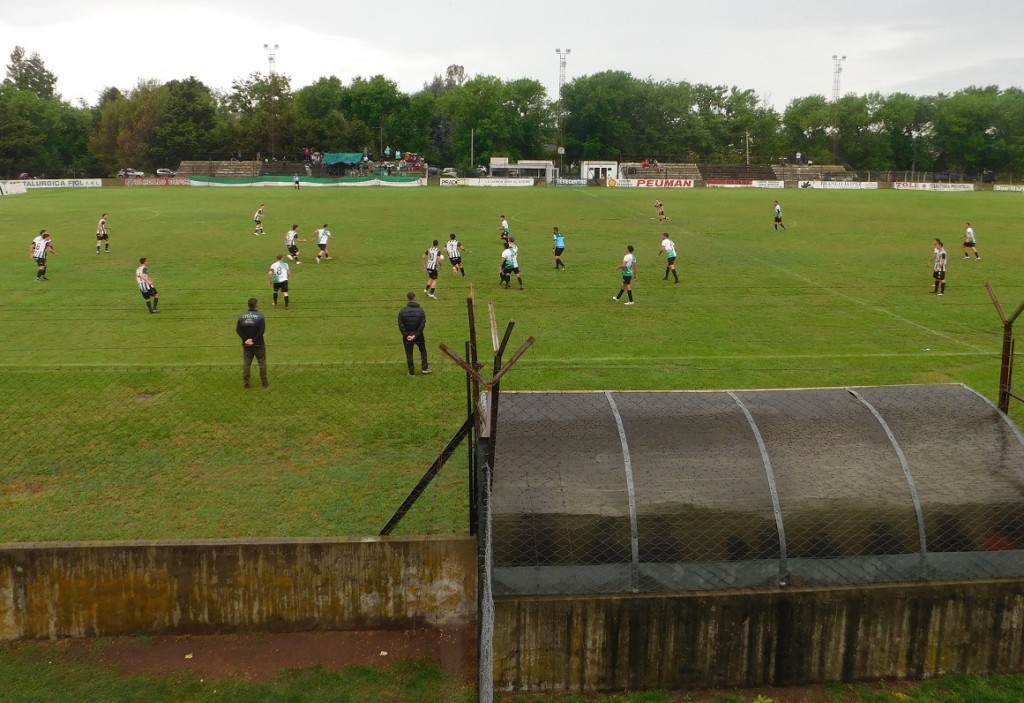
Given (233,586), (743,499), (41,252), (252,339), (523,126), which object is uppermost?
(523,126)

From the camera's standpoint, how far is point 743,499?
7.41 meters

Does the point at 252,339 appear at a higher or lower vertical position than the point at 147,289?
lower

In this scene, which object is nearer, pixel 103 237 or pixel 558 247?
pixel 558 247

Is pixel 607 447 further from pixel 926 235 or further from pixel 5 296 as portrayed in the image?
pixel 926 235

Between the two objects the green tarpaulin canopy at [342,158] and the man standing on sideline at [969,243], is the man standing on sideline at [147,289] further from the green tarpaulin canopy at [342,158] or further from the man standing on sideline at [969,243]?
the green tarpaulin canopy at [342,158]

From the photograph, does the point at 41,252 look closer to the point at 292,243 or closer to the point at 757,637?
the point at 292,243

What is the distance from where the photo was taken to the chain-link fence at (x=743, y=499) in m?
7.21

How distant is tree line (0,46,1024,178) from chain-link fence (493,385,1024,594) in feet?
325

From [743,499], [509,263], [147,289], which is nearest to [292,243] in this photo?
[147,289]

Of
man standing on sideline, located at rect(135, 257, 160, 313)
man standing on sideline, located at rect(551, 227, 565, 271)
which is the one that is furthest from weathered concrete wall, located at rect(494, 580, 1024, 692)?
man standing on sideline, located at rect(551, 227, 565, 271)

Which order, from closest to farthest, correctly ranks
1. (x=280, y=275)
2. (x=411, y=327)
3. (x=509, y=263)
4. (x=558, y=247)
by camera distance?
(x=411, y=327), (x=280, y=275), (x=509, y=263), (x=558, y=247)

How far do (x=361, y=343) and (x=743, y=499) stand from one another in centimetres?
1311

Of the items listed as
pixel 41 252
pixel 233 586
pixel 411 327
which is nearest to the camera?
pixel 233 586

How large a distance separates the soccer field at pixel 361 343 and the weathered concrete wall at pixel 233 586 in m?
1.77
